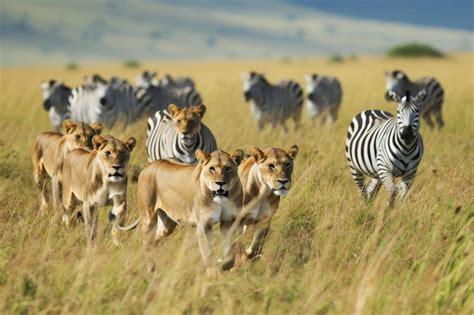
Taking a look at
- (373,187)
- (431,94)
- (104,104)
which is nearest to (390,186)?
(373,187)

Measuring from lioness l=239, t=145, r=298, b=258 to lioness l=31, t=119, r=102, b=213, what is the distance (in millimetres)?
2389

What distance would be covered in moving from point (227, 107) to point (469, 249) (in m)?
17.2

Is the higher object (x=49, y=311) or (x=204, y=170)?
(x=204, y=170)

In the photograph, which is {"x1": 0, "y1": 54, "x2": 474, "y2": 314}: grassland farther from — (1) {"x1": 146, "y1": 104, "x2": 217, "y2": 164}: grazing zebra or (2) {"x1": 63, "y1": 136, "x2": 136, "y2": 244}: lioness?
(1) {"x1": 146, "y1": 104, "x2": 217, "y2": 164}: grazing zebra

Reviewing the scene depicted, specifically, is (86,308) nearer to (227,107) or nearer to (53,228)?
(53,228)

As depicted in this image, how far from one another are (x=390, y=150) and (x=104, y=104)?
8.85 meters

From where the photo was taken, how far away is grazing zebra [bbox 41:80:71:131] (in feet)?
59.7

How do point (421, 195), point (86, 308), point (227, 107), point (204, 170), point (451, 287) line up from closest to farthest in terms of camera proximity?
Answer: point (86, 308)
point (451, 287)
point (204, 170)
point (421, 195)
point (227, 107)

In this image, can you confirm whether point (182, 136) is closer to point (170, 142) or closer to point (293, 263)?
point (170, 142)

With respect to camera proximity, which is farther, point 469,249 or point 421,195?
point 421,195

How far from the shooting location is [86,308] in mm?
5961

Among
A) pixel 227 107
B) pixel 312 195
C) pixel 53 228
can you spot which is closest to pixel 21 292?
pixel 53 228

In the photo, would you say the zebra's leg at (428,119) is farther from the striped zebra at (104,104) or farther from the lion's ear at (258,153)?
the lion's ear at (258,153)

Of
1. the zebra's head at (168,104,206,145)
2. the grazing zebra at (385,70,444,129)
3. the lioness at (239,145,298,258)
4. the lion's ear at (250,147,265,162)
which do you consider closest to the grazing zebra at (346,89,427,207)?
the zebra's head at (168,104,206,145)
